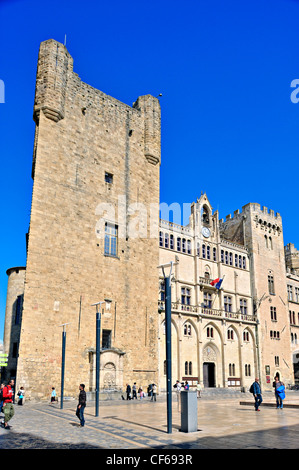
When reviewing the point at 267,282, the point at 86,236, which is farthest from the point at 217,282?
the point at 86,236

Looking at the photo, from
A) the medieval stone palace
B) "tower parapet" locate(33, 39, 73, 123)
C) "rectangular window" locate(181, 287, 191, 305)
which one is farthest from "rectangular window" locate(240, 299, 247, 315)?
"tower parapet" locate(33, 39, 73, 123)

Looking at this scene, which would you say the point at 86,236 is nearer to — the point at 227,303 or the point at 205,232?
the point at 205,232

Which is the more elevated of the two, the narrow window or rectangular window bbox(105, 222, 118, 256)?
rectangular window bbox(105, 222, 118, 256)

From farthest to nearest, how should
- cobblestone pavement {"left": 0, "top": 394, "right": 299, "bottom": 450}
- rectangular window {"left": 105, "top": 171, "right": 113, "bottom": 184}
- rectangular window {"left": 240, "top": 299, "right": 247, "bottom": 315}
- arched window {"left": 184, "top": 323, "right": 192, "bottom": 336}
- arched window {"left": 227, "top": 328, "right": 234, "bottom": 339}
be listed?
1. rectangular window {"left": 240, "top": 299, "right": 247, "bottom": 315}
2. arched window {"left": 227, "top": 328, "right": 234, "bottom": 339}
3. arched window {"left": 184, "top": 323, "right": 192, "bottom": 336}
4. rectangular window {"left": 105, "top": 171, "right": 113, "bottom": 184}
5. cobblestone pavement {"left": 0, "top": 394, "right": 299, "bottom": 450}

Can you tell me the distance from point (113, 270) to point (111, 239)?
244 cm

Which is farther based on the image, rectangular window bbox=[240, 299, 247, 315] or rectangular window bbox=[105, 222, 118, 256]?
rectangular window bbox=[240, 299, 247, 315]

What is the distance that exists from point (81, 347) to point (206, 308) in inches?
672

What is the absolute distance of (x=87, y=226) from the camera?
3009 centimetres

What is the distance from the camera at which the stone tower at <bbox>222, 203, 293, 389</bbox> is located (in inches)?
1829

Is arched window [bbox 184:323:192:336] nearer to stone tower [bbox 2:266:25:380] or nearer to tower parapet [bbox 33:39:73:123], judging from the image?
stone tower [bbox 2:266:25:380]

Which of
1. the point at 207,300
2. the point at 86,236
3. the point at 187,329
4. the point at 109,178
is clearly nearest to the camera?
the point at 86,236

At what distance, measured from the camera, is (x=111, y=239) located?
104 feet

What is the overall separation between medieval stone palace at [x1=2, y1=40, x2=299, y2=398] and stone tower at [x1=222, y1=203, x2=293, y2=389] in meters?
0.34

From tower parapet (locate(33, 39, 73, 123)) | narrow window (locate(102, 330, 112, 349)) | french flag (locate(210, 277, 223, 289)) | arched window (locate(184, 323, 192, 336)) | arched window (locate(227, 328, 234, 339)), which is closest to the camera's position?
tower parapet (locate(33, 39, 73, 123))
